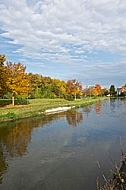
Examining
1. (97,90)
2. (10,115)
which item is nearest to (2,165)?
(10,115)

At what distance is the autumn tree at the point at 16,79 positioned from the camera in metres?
38.3

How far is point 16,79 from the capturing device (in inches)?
1544

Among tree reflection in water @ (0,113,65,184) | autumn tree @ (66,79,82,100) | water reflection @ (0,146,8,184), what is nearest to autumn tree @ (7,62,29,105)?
tree reflection in water @ (0,113,65,184)

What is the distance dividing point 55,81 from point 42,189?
256 feet

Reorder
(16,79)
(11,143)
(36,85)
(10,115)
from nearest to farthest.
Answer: (11,143) < (10,115) < (16,79) < (36,85)

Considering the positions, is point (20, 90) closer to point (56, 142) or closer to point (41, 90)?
point (56, 142)

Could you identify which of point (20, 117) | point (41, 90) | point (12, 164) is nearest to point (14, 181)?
point (12, 164)

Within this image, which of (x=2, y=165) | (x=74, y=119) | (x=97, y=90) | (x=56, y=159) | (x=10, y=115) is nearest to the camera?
(x=2, y=165)

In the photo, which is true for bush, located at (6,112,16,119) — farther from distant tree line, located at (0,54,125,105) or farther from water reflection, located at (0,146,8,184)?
water reflection, located at (0,146,8,184)

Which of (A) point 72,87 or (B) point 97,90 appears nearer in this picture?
(A) point 72,87

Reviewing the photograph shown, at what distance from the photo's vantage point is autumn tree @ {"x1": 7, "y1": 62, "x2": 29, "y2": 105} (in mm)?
38312

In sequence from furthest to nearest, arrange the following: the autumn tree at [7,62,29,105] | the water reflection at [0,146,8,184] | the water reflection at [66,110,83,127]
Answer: the autumn tree at [7,62,29,105] < the water reflection at [66,110,83,127] < the water reflection at [0,146,8,184]

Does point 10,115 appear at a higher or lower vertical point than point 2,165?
higher

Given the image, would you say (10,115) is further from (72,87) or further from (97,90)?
(97,90)
